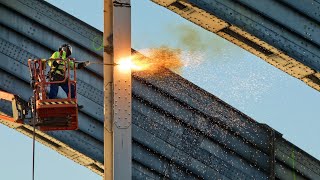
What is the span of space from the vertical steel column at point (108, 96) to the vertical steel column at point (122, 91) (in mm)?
303

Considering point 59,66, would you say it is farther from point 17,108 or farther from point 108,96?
point 108,96

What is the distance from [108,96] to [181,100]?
10.9 meters

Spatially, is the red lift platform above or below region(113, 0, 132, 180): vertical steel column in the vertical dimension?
below

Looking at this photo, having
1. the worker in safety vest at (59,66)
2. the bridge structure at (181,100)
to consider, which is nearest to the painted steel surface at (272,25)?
the bridge structure at (181,100)

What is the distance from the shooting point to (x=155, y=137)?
95.4ft

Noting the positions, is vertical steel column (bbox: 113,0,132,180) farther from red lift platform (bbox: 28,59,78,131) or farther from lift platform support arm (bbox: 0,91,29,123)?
lift platform support arm (bbox: 0,91,29,123)

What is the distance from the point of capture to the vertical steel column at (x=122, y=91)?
17.7m

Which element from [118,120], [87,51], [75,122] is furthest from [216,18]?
[118,120]

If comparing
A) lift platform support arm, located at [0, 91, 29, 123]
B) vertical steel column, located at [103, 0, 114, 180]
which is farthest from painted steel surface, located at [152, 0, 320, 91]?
vertical steel column, located at [103, 0, 114, 180]

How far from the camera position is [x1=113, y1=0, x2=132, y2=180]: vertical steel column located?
17672 mm

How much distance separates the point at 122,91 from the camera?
17812 mm

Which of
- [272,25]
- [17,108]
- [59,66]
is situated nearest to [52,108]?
[17,108]

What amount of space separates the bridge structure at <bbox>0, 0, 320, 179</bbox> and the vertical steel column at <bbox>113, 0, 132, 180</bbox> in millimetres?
7382

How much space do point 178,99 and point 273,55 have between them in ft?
10.8
